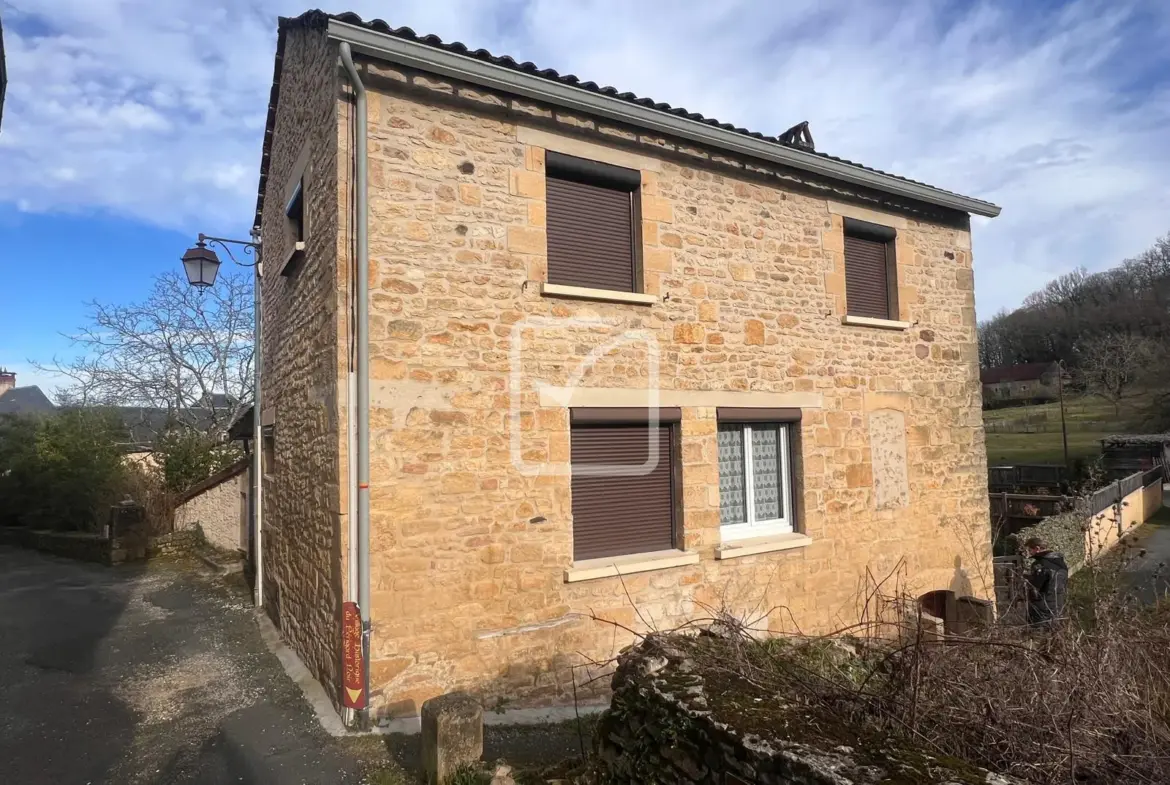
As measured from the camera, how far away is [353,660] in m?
4.83

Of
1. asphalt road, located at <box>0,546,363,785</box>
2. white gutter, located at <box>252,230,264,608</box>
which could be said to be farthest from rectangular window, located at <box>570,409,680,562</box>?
white gutter, located at <box>252,230,264,608</box>

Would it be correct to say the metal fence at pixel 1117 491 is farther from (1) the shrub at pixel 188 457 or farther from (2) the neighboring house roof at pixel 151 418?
(2) the neighboring house roof at pixel 151 418

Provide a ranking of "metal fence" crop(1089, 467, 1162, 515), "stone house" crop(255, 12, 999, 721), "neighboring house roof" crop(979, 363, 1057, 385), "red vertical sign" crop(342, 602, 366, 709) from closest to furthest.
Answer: "red vertical sign" crop(342, 602, 366, 709) < "stone house" crop(255, 12, 999, 721) < "metal fence" crop(1089, 467, 1162, 515) < "neighboring house roof" crop(979, 363, 1057, 385)

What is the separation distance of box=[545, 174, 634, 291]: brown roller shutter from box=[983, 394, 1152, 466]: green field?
88.9 feet

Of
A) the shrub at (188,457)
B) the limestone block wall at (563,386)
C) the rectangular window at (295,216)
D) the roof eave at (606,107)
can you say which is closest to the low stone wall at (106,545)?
the shrub at (188,457)

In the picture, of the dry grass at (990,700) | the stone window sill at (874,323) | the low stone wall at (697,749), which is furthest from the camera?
the stone window sill at (874,323)

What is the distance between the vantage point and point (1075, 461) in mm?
24812

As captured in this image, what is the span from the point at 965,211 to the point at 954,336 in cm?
175

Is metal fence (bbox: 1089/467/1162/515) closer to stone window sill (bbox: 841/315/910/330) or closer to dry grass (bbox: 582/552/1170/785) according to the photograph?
stone window sill (bbox: 841/315/910/330)

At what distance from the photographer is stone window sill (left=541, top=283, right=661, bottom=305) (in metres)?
5.88

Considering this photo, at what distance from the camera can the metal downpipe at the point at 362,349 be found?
16.1ft

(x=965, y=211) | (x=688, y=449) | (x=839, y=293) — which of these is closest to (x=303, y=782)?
(x=688, y=449)

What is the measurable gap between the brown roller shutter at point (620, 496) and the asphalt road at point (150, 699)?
2673 mm

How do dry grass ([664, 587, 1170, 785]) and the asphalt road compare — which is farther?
the asphalt road
